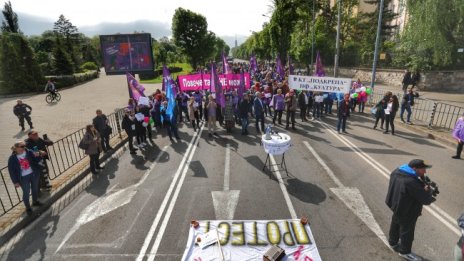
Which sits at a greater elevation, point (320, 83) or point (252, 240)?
point (320, 83)

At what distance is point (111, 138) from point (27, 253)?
7803 mm

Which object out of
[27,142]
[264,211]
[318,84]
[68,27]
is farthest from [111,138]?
[68,27]

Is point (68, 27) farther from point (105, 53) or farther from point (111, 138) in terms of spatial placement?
point (111, 138)

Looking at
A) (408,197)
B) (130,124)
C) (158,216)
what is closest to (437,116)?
(408,197)

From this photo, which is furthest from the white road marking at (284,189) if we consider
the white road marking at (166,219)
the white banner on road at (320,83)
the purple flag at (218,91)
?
the white banner on road at (320,83)

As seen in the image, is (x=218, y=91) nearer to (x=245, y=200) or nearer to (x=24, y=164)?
(x=245, y=200)

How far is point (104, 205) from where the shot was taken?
7.53 meters

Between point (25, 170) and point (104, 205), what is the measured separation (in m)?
2.00

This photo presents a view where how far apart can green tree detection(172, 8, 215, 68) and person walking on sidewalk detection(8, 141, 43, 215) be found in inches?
1972

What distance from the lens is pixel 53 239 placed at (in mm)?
6230

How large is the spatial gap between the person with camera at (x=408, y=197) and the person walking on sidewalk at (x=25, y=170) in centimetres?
800

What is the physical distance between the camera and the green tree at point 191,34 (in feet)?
175

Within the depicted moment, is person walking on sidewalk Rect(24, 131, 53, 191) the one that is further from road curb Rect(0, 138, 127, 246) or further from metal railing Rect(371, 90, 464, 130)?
metal railing Rect(371, 90, 464, 130)

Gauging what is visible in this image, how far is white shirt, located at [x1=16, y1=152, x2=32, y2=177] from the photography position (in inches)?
273
